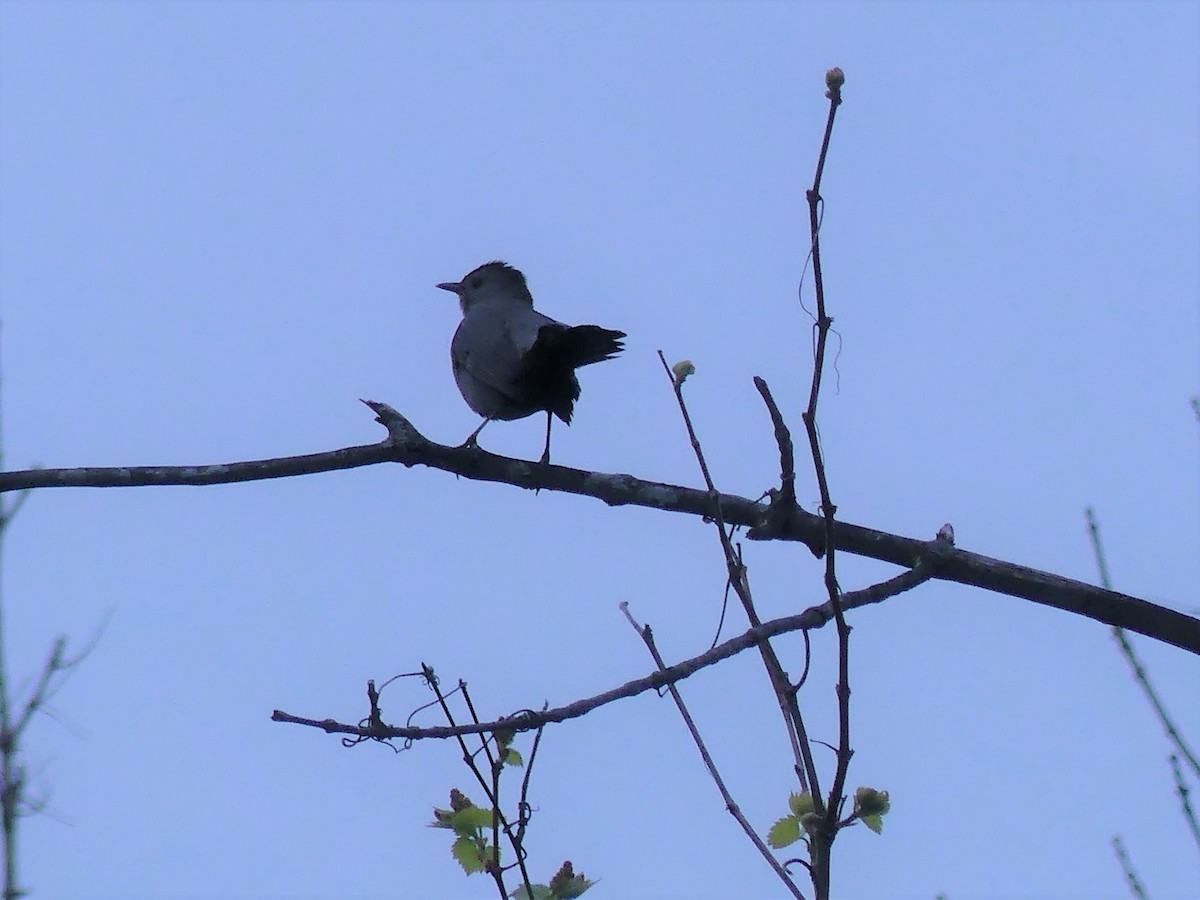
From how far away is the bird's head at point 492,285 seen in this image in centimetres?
805

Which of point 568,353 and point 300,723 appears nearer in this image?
point 300,723

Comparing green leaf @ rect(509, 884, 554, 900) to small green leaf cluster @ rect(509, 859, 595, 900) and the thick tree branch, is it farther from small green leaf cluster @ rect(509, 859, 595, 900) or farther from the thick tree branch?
the thick tree branch

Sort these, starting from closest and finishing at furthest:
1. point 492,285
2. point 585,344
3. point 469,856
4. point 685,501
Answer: point 469,856
point 685,501
point 585,344
point 492,285

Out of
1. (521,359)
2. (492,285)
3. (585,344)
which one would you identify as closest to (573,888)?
(585,344)

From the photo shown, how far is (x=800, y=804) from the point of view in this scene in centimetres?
269

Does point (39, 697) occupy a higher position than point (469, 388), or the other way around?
point (469, 388)

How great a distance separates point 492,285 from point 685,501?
4.99 m

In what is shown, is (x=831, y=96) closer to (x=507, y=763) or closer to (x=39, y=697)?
(x=507, y=763)

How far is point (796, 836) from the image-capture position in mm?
2660

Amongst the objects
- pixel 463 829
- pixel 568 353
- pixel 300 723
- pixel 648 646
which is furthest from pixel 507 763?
pixel 568 353

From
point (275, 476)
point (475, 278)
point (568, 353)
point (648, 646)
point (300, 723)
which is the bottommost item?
point (300, 723)

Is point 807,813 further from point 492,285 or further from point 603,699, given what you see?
point 492,285

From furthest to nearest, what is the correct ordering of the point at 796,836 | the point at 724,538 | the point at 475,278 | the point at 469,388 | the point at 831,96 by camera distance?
the point at 475,278 < the point at 469,388 < the point at 724,538 < the point at 796,836 < the point at 831,96

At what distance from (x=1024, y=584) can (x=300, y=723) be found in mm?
1586
